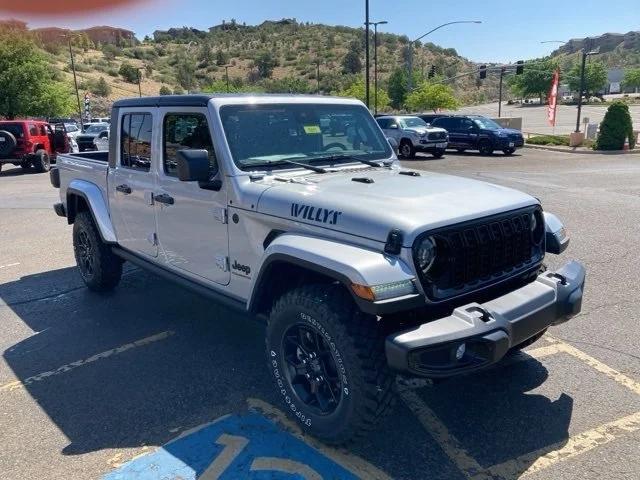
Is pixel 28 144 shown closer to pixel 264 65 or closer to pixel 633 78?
pixel 264 65

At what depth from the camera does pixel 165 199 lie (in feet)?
14.0

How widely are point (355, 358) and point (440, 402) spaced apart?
1.08 metres

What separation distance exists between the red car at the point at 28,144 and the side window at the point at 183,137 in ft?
56.5

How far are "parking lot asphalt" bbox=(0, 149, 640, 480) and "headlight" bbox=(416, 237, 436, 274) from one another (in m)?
1.03

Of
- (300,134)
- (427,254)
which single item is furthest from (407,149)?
(427,254)

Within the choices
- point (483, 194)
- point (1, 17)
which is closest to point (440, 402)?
point (483, 194)

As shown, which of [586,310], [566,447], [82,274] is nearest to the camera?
[566,447]

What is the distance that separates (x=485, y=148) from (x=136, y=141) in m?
20.3

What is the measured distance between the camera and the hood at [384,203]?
9.53 feet

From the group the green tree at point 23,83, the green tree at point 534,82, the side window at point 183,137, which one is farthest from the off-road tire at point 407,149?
the green tree at point 534,82

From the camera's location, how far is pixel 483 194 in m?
3.41

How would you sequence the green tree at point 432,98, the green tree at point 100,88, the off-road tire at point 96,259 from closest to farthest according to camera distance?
the off-road tire at point 96,259, the green tree at point 432,98, the green tree at point 100,88

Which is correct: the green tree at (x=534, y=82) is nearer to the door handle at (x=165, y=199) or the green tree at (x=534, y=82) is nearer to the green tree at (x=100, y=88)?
the green tree at (x=100, y=88)

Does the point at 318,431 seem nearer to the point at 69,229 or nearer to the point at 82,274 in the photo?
the point at 82,274
